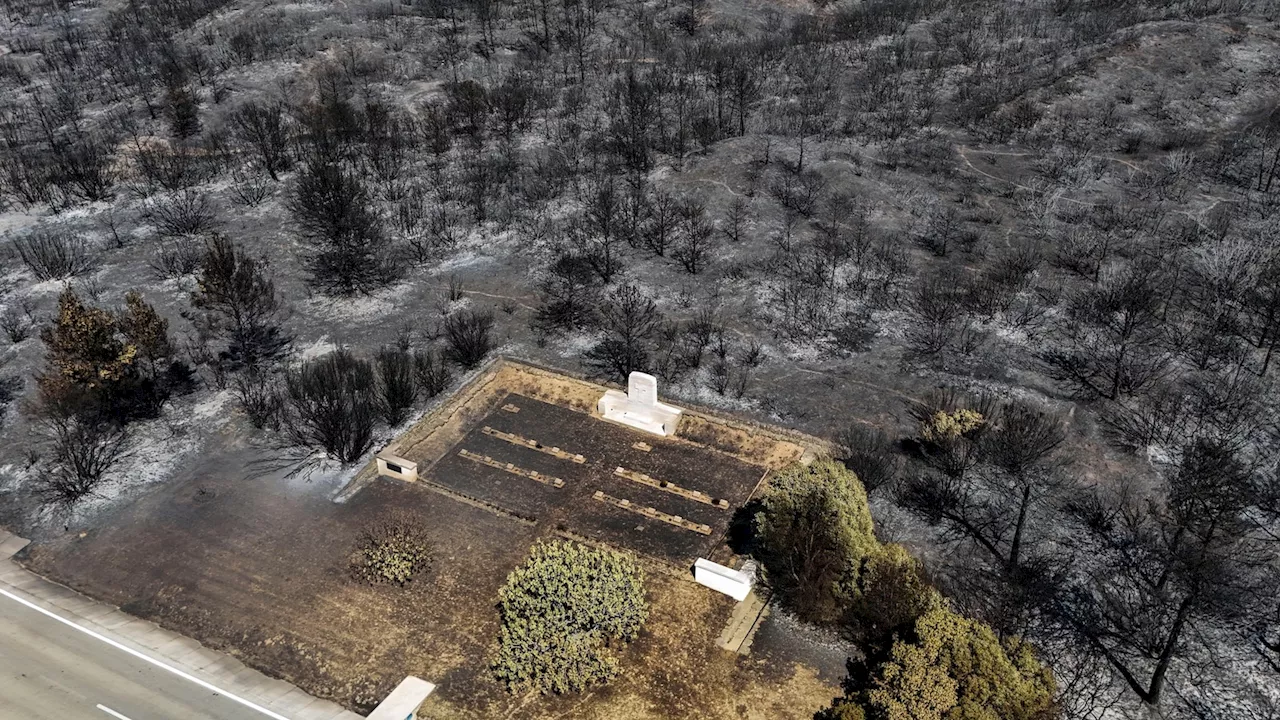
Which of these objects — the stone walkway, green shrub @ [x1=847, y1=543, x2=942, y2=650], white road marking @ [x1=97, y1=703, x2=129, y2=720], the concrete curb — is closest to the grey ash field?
the stone walkway

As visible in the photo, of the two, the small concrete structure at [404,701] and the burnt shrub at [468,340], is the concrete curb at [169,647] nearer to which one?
the small concrete structure at [404,701]

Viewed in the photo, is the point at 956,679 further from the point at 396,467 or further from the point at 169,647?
the point at 169,647

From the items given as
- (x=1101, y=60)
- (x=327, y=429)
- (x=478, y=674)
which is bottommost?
(x=478, y=674)

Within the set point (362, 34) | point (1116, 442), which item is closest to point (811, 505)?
point (1116, 442)

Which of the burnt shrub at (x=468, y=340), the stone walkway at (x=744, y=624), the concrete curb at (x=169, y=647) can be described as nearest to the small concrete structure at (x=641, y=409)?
the burnt shrub at (x=468, y=340)

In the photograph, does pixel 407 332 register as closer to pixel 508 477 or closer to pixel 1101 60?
pixel 508 477

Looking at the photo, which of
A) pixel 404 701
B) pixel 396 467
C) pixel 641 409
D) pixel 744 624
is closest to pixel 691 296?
pixel 641 409

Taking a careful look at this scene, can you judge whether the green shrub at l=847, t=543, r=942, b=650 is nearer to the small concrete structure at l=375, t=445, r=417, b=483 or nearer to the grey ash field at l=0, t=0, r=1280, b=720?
the grey ash field at l=0, t=0, r=1280, b=720
